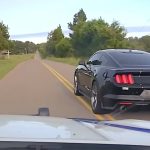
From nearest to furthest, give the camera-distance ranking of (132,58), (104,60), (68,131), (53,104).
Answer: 1. (68,131)
2. (132,58)
3. (104,60)
4. (53,104)

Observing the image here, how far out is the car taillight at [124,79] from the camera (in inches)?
424

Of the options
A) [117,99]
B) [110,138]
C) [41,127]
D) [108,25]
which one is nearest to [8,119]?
[41,127]

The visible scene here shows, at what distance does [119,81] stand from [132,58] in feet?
4.53

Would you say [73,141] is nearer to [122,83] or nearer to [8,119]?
[8,119]


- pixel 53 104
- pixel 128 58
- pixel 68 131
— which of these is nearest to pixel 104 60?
pixel 128 58

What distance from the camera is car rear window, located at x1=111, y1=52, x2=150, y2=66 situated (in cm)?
1167

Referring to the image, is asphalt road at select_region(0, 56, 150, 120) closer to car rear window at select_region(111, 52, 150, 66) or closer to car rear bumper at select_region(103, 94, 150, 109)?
car rear bumper at select_region(103, 94, 150, 109)

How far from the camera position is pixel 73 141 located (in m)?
2.95

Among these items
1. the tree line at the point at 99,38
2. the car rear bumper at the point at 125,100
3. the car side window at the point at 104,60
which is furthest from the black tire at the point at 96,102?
the tree line at the point at 99,38

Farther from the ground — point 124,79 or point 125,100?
point 124,79

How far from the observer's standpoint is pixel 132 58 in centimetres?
1206

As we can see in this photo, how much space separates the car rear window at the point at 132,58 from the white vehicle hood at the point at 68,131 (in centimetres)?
766

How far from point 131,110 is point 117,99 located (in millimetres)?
1853

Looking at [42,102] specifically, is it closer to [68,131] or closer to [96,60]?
[96,60]
